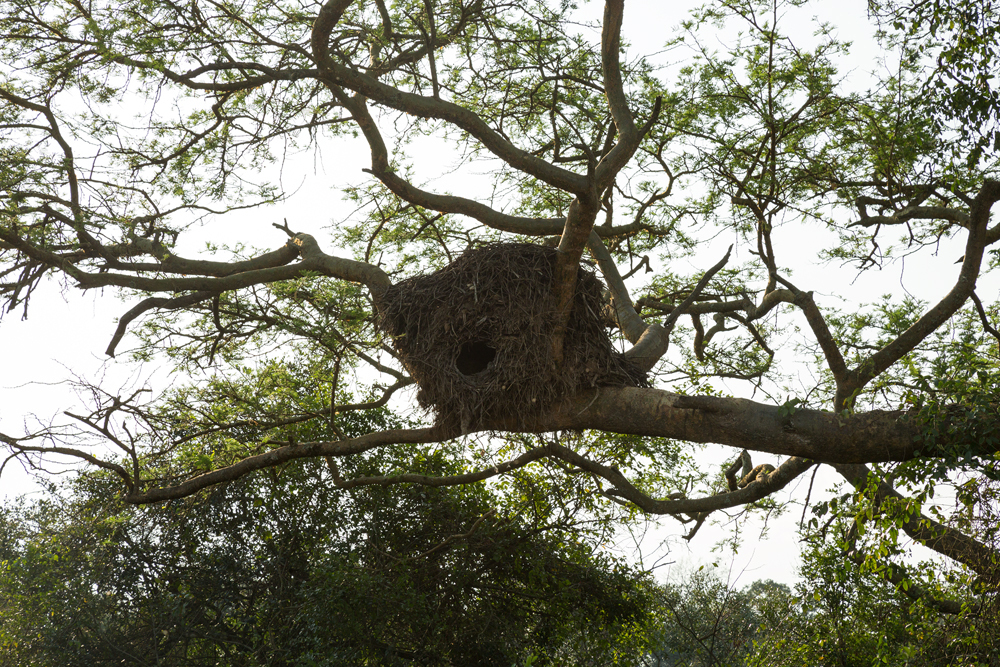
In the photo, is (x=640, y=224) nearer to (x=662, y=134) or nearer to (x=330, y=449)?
(x=662, y=134)

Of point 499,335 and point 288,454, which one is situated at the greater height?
point 499,335

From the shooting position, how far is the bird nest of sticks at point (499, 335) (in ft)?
16.2

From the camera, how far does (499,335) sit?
5.06 meters

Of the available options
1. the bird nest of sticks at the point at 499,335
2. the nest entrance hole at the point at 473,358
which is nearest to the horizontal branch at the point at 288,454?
the bird nest of sticks at the point at 499,335

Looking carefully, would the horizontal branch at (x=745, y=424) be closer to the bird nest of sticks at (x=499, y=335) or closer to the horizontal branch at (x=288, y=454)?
the bird nest of sticks at (x=499, y=335)

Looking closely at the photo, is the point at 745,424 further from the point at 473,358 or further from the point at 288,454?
the point at 288,454

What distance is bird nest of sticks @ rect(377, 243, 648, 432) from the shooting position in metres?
4.93

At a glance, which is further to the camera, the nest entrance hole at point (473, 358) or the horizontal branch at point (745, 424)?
the nest entrance hole at point (473, 358)

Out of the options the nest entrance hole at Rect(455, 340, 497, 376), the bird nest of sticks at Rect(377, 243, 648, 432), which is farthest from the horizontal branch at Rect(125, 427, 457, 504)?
the nest entrance hole at Rect(455, 340, 497, 376)

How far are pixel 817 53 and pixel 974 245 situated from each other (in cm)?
272

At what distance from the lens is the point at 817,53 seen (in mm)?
7070

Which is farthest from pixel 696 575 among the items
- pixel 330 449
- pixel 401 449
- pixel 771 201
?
pixel 330 449

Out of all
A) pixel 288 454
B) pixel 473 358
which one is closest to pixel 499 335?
pixel 473 358

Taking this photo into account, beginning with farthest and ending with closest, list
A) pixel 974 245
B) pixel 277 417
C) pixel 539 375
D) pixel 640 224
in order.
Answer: pixel 640 224 → pixel 277 417 → pixel 974 245 → pixel 539 375
